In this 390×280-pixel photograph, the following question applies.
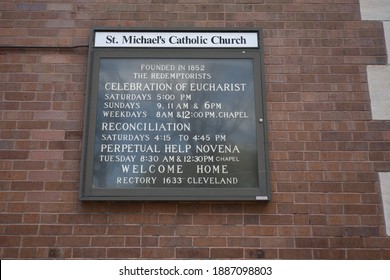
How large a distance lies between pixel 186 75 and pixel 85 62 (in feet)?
3.04

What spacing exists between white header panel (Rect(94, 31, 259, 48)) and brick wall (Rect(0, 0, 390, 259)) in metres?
0.13

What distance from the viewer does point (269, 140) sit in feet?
12.4

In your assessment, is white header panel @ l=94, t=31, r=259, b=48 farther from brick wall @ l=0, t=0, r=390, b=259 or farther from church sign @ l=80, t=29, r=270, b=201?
brick wall @ l=0, t=0, r=390, b=259

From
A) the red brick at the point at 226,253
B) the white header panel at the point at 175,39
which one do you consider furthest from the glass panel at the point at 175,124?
the red brick at the point at 226,253

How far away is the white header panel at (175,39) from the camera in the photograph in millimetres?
4043

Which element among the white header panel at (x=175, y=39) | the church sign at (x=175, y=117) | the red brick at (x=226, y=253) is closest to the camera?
the red brick at (x=226, y=253)

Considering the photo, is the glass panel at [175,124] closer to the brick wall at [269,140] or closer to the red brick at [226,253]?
the brick wall at [269,140]

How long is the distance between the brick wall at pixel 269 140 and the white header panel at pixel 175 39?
128 mm

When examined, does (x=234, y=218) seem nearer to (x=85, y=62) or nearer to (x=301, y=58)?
(x=301, y=58)

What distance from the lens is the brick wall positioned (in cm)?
354

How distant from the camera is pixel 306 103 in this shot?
3910 mm

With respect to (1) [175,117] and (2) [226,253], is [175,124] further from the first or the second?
(2) [226,253]

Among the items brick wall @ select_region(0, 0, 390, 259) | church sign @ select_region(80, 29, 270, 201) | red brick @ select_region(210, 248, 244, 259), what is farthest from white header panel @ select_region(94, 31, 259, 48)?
red brick @ select_region(210, 248, 244, 259)

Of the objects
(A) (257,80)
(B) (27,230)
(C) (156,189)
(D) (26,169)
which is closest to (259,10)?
(A) (257,80)
